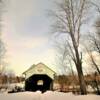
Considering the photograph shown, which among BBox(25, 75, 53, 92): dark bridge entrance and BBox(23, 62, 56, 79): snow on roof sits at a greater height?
BBox(23, 62, 56, 79): snow on roof

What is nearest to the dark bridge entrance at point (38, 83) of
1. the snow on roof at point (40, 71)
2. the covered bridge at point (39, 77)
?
the covered bridge at point (39, 77)

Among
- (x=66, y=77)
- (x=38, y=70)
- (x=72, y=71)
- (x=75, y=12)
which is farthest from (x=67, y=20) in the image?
(x=66, y=77)

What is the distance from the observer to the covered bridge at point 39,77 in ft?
126

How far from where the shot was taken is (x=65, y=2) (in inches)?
942

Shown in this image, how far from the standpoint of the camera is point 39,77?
43.7 m

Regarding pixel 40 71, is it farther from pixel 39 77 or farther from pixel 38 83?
pixel 38 83

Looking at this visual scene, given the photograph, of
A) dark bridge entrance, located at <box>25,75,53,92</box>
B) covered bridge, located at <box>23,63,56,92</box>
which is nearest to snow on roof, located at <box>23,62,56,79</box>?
covered bridge, located at <box>23,63,56,92</box>

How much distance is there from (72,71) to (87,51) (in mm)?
13469

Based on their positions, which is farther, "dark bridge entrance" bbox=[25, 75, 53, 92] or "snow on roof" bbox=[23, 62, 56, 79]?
"dark bridge entrance" bbox=[25, 75, 53, 92]

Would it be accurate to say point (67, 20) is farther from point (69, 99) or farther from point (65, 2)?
point (69, 99)

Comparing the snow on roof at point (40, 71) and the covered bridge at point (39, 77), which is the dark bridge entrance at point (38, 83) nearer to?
the covered bridge at point (39, 77)

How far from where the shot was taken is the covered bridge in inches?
1508

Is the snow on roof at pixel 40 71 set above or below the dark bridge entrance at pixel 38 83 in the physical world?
above

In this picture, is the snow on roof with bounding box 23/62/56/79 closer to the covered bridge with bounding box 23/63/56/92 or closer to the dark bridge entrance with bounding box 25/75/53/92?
the covered bridge with bounding box 23/63/56/92
